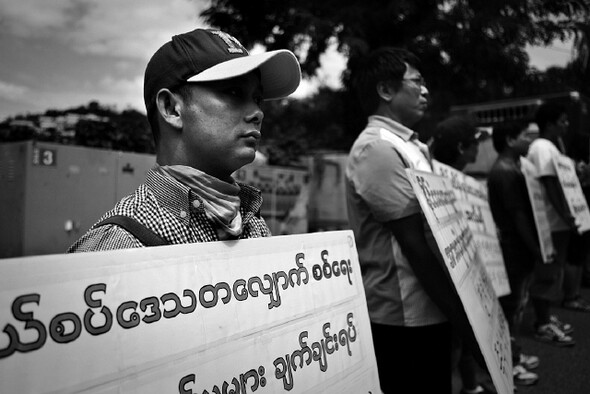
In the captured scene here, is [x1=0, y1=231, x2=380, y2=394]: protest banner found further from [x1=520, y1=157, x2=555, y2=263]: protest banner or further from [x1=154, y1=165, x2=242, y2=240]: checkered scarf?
[x1=520, y1=157, x2=555, y2=263]: protest banner

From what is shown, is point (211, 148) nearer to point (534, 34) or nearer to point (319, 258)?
point (319, 258)

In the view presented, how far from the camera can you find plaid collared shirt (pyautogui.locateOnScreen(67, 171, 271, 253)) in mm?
994

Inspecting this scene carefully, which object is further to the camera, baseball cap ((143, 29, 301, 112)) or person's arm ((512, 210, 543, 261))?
person's arm ((512, 210, 543, 261))

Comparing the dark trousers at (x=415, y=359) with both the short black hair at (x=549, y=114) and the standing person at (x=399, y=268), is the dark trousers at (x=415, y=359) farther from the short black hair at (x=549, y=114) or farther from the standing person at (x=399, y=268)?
the short black hair at (x=549, y=114)

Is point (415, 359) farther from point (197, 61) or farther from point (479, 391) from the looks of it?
point (479, 391)

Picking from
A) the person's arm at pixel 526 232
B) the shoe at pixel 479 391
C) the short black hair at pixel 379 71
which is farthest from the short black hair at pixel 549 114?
the short black hair at pixel 379 71

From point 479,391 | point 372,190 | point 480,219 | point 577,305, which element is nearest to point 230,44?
point 372,190

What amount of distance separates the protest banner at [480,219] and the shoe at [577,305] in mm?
2969

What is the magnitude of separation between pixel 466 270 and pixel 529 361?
7.58 ft

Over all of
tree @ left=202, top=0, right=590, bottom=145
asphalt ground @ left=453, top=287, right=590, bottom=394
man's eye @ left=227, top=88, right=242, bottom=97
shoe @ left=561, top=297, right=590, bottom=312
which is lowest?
asphalt ground @ left=453, top=287, right=590, bottom=394

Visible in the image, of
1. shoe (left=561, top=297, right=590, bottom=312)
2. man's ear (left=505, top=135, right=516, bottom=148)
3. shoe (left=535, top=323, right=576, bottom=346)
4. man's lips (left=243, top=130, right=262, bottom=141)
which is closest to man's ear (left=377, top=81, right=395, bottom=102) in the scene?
man's lips (left=243, top=130, right=262, bottom=141)

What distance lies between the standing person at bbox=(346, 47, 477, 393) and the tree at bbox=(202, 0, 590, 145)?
988 cm

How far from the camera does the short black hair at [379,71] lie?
2076 mm

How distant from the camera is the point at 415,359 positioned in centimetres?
187
